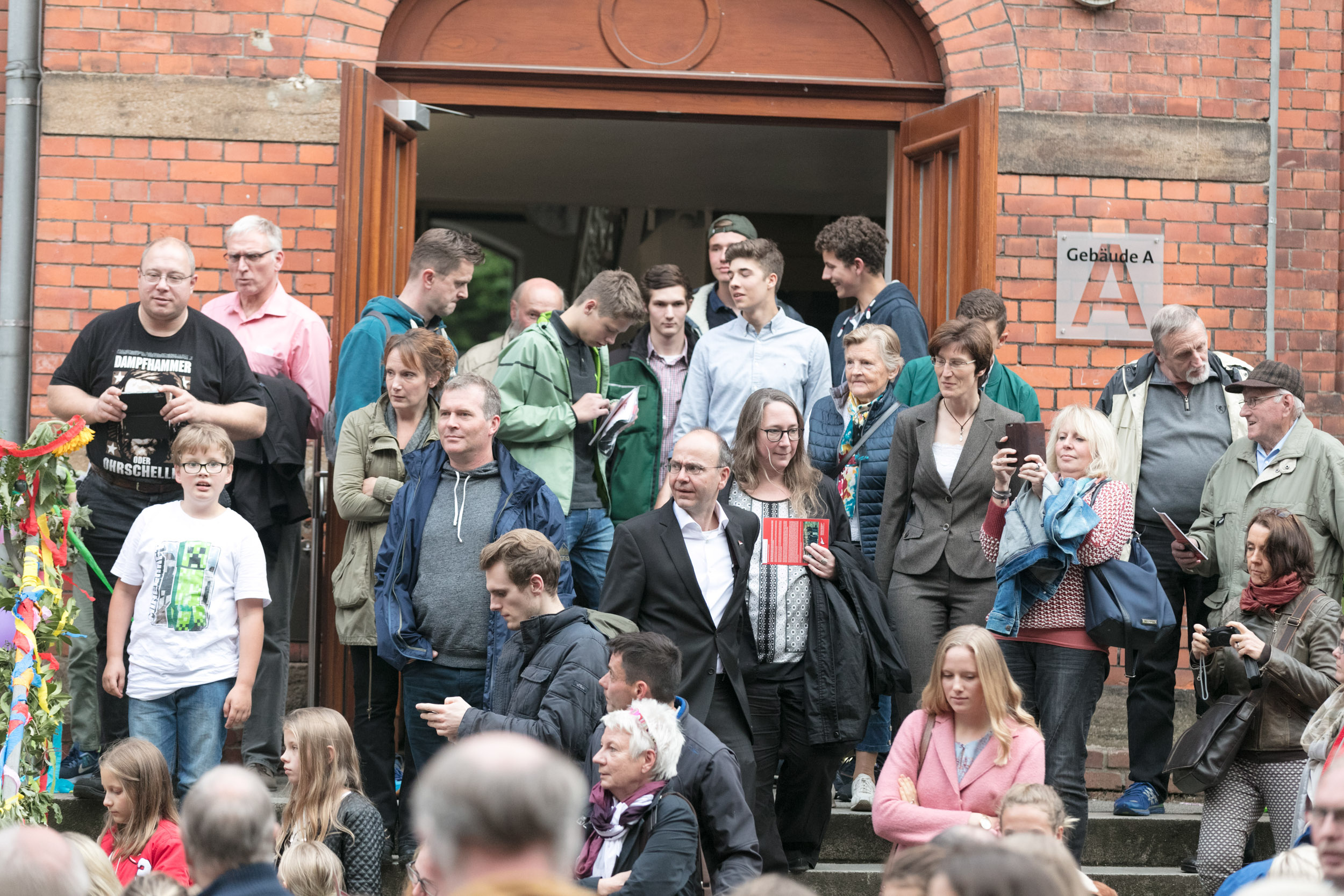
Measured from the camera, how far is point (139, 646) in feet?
18.2

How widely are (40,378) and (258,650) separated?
7.72ft

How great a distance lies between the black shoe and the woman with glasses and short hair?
8.16 ft

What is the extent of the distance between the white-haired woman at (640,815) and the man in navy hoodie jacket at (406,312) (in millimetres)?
2247

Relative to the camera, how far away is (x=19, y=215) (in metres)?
7.13

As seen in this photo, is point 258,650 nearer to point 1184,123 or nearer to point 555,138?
point 1184,123

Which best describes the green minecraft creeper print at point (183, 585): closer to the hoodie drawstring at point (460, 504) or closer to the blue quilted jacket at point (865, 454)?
the hoodie drawstring at point (460, 504)

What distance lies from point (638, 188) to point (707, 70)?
6.05m

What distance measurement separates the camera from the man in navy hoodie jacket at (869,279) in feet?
22.0

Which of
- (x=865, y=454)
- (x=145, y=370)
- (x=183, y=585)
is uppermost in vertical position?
(x=145, y=370)

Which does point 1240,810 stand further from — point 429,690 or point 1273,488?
point 429,690

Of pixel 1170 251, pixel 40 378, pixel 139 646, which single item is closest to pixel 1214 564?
pixel 1170 251

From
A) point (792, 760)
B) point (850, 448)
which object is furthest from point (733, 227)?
point (792, 760)

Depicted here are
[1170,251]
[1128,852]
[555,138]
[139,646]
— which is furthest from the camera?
[555,138]

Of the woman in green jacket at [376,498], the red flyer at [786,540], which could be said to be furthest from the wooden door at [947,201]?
the woman in green jacket at [376,498]
